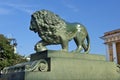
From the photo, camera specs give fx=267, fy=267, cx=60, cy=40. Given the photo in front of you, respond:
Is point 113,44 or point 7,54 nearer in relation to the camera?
point 7,54

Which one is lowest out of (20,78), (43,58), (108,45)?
(20,78)

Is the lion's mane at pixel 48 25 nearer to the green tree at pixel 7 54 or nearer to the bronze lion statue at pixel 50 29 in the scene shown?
the bronze lion statue at pixel 50 29

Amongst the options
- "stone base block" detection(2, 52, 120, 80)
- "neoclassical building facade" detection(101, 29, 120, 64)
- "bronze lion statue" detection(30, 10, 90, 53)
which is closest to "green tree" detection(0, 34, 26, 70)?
"bronze lion statue" detection(30, 10, 90, 53)

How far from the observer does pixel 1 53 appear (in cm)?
3400

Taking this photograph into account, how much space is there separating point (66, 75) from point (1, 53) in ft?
87.6

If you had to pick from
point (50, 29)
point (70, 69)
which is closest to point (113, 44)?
point (50, 29)

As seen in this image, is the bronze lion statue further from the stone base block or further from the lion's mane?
the stone base block

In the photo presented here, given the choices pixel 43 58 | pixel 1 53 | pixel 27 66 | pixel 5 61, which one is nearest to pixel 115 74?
pixel 43 58

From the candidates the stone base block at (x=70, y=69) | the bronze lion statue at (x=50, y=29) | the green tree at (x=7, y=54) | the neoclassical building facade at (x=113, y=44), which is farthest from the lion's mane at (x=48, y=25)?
the neoclassical building facade at (x=113, y=44)

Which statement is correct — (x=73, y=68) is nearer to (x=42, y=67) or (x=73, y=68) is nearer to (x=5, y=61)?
(x=42, y=67)

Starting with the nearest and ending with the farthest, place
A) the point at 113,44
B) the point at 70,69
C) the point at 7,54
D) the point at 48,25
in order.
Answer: the point at 70,69 → the point at 48,25 → the point at 7,54 → the point at 113,44

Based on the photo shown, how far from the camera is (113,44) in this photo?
195 feet

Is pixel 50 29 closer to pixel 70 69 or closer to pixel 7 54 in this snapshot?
pixel 70 69

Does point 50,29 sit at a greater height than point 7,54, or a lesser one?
lesser
